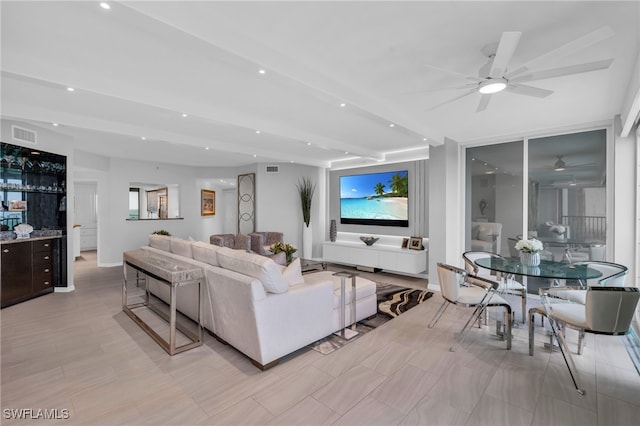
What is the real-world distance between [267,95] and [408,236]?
4.26 m

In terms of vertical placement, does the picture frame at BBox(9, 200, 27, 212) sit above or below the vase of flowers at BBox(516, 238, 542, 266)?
above

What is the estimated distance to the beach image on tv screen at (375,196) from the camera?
6.49m

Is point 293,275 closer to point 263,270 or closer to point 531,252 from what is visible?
point 263,270

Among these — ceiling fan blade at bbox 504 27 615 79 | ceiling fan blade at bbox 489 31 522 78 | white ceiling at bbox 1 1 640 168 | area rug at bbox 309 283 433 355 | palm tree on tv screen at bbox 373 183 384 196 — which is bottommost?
area rug at bbox 309 283 433 355

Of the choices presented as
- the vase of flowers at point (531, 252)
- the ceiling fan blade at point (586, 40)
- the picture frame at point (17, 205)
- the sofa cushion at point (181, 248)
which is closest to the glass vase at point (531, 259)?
the vase of flowers at point (531, 252)

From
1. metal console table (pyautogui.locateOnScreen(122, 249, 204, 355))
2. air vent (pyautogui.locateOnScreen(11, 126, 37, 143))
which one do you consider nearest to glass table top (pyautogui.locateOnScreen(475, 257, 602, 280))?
metal console table (pyautogui.locateOnScreen(122, 249, 204, 355))

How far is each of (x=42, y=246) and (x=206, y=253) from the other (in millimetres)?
3300

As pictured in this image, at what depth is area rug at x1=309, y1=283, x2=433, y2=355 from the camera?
313 centimetres

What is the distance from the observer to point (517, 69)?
96.9 inches

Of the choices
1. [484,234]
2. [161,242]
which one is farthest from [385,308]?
[161,242]

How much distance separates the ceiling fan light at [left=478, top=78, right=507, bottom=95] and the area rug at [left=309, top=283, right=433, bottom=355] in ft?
8.87

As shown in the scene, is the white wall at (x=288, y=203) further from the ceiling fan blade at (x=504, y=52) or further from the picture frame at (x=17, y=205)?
the ceiling fan blade at (x=504, y=52)

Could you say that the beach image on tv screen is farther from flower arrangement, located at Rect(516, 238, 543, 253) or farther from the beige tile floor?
the beige tile floor

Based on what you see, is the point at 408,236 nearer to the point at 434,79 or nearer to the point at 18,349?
the point at 434,79
